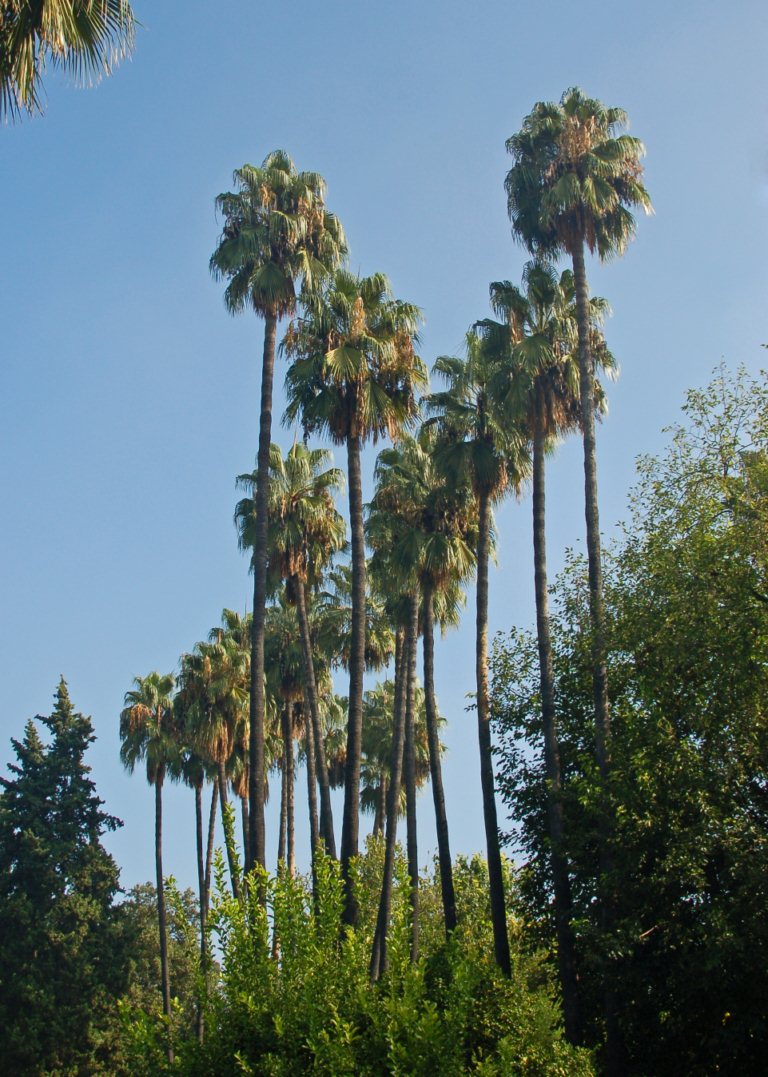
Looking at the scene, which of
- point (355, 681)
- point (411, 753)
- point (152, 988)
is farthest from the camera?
point (152, 988)

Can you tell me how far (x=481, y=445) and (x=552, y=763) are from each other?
32.2 feet

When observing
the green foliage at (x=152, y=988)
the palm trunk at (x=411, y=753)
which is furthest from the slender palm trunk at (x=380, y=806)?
the palm trunk at (x=411, y=753)

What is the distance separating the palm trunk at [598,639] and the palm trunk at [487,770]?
4.42 m

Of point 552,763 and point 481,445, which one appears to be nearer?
point 552,763

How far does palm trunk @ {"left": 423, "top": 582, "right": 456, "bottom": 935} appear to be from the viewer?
101ft

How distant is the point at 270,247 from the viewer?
93.5 ft

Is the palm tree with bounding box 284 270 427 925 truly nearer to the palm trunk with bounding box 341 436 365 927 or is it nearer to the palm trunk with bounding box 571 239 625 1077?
the palm trunk with bounding box 341 436 365 927

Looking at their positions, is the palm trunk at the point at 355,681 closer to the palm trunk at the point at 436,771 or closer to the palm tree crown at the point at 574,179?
the palm trunk at the point at 436,771

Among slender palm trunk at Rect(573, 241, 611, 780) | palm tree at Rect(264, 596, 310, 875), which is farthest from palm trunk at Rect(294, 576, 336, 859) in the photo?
slender palm trunk at Rect(573, 241, 611, 780)

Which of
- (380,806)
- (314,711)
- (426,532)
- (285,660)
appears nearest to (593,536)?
(426,532)

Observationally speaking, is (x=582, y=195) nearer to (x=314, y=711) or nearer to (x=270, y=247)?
(x=270, y=247)

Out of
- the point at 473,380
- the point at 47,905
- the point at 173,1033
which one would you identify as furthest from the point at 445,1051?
the point at 47,905

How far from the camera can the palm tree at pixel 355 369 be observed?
28.1 metres

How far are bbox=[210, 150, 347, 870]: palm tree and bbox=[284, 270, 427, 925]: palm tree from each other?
0.89m
